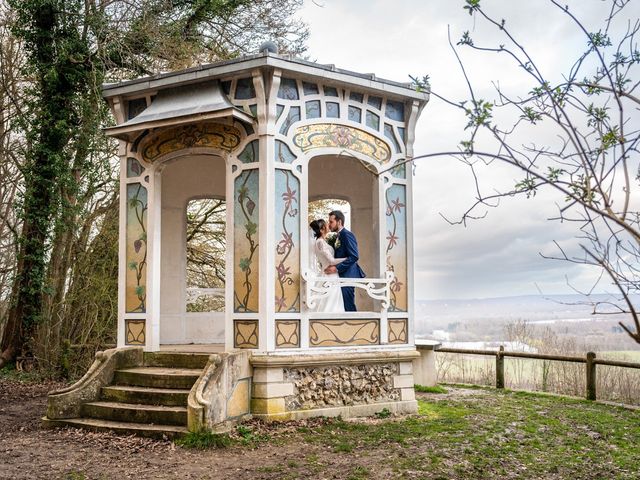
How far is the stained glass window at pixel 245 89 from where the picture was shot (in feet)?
29.3

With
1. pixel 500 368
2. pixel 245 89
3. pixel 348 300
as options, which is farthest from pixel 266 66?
pixel 500 368

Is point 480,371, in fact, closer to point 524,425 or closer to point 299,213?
point 524,425

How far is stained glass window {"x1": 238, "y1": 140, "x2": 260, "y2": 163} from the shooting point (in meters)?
8.86

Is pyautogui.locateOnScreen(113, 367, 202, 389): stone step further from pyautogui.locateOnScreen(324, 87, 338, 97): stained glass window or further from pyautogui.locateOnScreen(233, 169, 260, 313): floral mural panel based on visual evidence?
pyautogui.locateOnScreen(324, 87, 338, 97): stained glass window

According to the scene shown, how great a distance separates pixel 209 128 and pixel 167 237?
8.17 feet

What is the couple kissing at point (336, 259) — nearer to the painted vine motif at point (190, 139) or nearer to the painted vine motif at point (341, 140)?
the painted vine motif at point (341, 140)

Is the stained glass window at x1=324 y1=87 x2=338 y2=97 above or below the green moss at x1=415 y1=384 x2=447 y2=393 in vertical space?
above

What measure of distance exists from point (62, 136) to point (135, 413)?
755cm

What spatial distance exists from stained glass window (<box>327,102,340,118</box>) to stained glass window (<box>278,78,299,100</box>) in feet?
1.64

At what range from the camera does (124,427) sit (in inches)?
314

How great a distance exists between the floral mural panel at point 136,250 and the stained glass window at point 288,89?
227 centimetres

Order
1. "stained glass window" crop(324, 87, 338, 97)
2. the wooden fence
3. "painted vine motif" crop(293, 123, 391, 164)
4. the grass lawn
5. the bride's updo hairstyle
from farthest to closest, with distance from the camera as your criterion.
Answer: the wooden fence
the bride's updo hairstyle
"stained glass window" crop(324, 87, 338, 97)
"painted vine motif" crop(293, 123, 391, 164)
the grass lawn

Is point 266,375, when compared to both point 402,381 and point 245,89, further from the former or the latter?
point 245,89

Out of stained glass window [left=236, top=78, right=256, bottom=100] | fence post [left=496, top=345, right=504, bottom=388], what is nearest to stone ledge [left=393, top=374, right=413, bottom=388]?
fence post [left=496, top=345, right=504, bottom=388]
